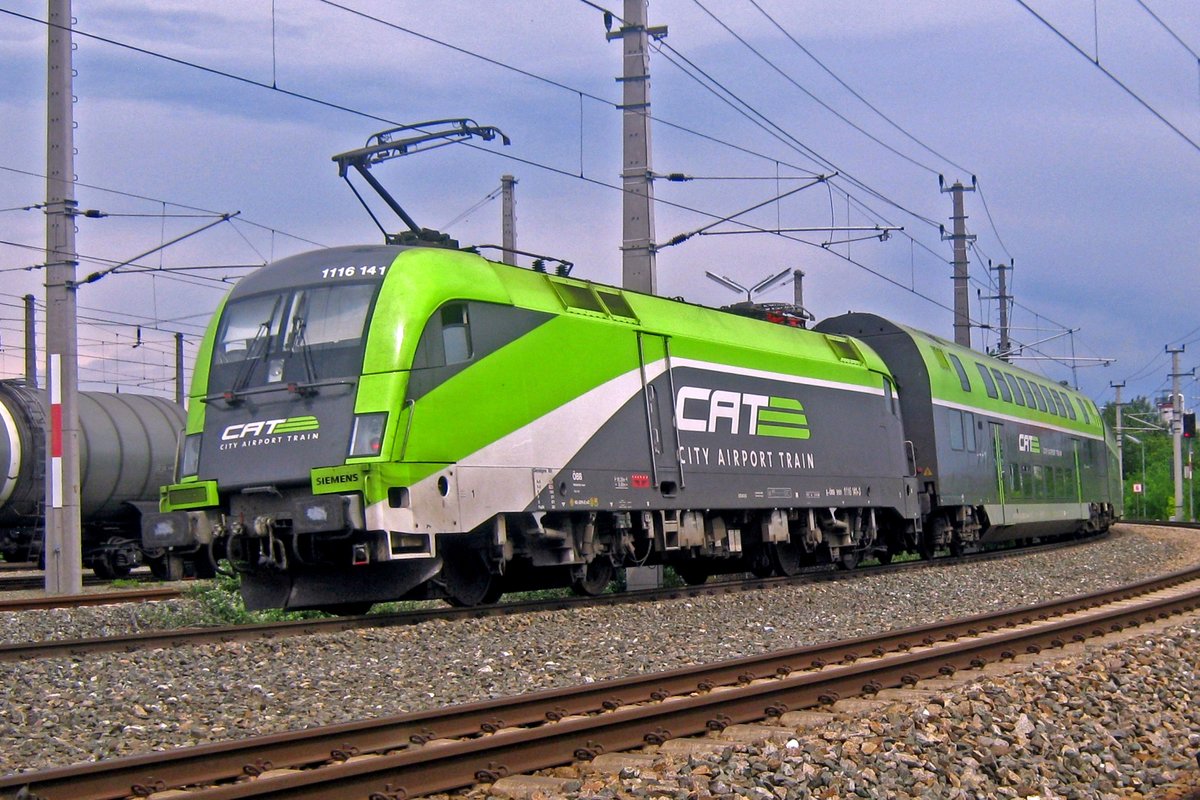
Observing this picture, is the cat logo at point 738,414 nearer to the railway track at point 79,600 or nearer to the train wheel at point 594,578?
the train wheel at point 594,578

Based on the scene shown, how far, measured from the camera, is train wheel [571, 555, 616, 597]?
1431 cm

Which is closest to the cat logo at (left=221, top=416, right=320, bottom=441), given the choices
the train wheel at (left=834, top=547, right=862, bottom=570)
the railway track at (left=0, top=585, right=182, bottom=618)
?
the railway track at (left=0, top=585, right=182, bottom=618)

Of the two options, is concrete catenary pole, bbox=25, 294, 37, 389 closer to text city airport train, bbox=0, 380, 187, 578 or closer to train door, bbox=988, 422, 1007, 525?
text city airport train, bbox=0, 380, 187, 578

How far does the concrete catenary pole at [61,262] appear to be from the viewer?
17422 millimetres

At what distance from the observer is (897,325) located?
72.4 ft

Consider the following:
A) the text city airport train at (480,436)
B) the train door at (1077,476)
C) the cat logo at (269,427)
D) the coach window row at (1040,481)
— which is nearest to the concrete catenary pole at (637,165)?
the text city airport train at (480,436)

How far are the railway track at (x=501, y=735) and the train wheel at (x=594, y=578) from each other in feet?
15.0

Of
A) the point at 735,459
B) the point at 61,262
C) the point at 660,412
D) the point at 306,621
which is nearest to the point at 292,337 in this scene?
the point at 306,621

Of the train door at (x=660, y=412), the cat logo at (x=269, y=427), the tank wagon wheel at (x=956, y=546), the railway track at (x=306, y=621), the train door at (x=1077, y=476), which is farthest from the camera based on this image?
the train door at (x=1077, y=476)

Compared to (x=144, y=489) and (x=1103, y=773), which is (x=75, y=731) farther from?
(x=144, y=489)

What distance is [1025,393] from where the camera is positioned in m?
27.7

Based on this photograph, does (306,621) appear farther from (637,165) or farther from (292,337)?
(637,165)

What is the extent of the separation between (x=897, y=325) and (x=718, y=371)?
721cm

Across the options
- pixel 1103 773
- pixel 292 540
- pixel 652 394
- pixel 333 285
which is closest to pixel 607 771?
pixel 1103 773
